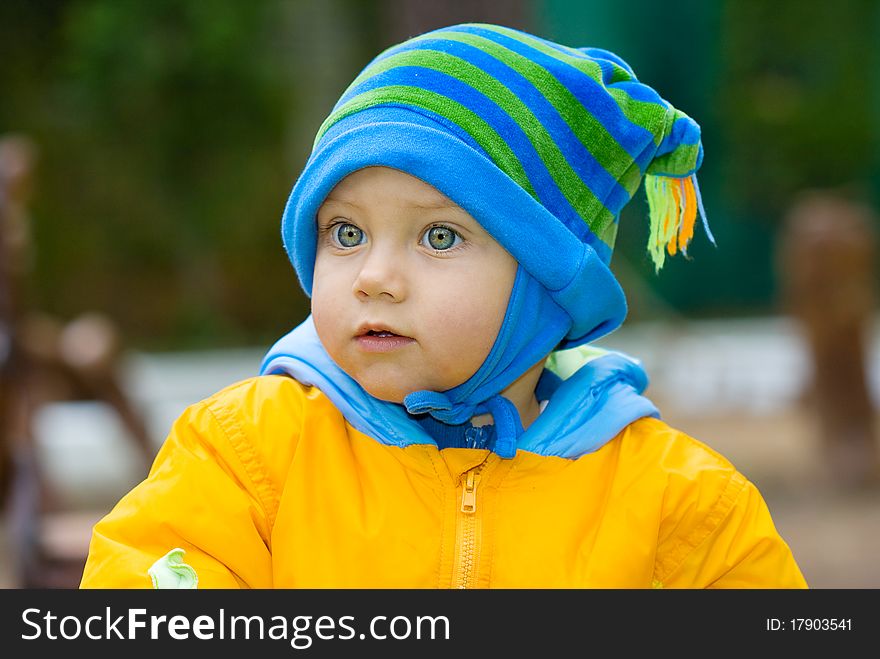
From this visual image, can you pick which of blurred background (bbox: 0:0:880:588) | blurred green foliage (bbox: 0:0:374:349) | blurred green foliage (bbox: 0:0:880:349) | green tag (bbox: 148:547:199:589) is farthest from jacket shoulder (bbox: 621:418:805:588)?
blurred green foliage (bbox: 0:0:374:349)

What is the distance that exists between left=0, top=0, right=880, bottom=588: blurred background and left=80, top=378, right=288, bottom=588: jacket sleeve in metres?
1.46

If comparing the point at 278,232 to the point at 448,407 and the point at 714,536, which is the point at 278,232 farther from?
the point at 714,536

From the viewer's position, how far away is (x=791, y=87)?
419 inches

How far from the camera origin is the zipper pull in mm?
1624

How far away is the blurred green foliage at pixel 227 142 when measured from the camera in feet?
22.6

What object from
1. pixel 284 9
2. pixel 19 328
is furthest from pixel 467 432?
pixel 284 9

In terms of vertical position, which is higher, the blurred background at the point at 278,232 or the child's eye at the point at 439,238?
the blurred background at the point at 278,232

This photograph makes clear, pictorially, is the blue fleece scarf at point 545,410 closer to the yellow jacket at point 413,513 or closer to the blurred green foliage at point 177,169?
the yellow jacket at point 413,513

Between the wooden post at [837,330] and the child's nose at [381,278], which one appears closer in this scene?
the child's nose at [381,278]

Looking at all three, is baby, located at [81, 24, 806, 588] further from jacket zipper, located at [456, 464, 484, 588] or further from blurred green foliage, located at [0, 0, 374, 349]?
blurred green foliage, located at [0, 0, 374, 349]

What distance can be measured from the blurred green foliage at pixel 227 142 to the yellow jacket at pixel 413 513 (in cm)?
435

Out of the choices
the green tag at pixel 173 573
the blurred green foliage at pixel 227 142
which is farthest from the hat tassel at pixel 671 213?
the blurred green foliage at pixel 227 142

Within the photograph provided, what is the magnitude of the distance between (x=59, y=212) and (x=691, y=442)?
662cm

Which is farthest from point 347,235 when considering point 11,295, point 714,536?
point 11,295
